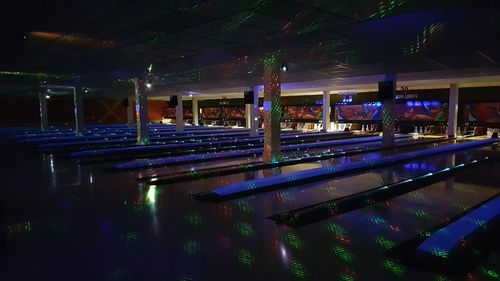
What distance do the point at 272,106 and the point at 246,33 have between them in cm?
343

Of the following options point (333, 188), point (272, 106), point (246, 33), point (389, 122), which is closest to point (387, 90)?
point (389, 122)

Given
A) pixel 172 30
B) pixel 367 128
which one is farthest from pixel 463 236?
pixel 367 128

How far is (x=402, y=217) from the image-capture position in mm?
5012

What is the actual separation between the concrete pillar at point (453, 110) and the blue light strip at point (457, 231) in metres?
15.0

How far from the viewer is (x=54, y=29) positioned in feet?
21.1

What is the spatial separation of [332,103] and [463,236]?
75.8 ft

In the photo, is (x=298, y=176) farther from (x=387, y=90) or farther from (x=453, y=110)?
(x=453, y=110)

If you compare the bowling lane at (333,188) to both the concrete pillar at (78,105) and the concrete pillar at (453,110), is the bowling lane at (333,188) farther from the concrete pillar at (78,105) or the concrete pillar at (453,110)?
the concrete pillar at (78,105)

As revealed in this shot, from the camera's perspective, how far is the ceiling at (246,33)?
5121mm

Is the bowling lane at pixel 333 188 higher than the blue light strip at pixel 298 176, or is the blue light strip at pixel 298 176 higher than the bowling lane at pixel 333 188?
the blue light strip at pixel 298 176

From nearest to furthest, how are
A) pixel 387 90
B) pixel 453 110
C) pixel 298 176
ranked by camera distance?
pixel 298 176 → pixel 387 90 → pixel 453 110

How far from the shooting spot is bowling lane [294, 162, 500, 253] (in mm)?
4176

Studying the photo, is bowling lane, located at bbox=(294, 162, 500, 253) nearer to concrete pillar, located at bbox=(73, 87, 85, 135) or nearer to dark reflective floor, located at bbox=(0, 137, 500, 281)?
dark reflective floor, located at bbox=(0, 137, 500, 281)

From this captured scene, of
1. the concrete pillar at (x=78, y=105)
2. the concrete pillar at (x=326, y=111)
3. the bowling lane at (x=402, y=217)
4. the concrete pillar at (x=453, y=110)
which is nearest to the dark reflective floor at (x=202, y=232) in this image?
the bowling lane at (x=402, y=217)
